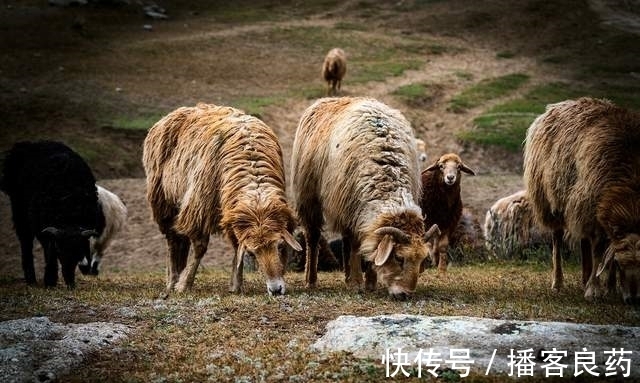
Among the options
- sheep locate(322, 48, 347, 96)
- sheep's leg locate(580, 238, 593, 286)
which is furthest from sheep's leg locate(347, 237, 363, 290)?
sheep locate(322, 48, 347, 96)

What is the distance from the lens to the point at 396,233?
959cm

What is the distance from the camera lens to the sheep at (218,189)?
31.7 ft

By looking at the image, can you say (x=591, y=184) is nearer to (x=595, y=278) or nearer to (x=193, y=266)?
(x=595, y=278)

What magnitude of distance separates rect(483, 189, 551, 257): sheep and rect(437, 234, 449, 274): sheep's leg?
1924 millimetres

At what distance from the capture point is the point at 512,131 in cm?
2722

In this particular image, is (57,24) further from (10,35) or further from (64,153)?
(64,153)

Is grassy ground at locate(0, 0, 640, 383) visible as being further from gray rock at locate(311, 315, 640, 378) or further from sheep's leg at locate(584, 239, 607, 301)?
sheep's leg at locate(584, 239, 607, 301)

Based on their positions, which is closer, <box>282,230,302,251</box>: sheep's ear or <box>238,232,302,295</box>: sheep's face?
<box>238,232,302,295</box>: sheep's face

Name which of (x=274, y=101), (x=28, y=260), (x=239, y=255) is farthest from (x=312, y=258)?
(x=274, y=101)

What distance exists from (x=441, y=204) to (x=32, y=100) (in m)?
18.2

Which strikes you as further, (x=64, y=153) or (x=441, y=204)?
(x=441, y=204)

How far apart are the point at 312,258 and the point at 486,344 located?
497 centimetres

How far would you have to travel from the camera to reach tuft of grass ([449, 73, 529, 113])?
31344 mm

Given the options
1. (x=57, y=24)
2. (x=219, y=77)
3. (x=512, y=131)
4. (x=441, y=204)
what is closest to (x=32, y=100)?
(x=219, y=77)
